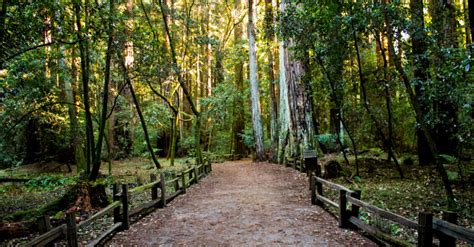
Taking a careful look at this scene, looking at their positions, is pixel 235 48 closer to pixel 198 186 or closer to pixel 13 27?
pixel 198 186

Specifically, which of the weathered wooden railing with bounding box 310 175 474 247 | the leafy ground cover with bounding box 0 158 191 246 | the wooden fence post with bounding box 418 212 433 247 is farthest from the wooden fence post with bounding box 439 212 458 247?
the leafy ground cover with bounding box 0 158 191 246

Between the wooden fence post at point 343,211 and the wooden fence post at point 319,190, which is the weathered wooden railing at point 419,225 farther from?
the wooden fence post at point 319,190

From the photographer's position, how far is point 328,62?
11.7 metres

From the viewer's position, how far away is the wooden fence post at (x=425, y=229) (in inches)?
165

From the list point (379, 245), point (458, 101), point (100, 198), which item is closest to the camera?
point (379, 245)

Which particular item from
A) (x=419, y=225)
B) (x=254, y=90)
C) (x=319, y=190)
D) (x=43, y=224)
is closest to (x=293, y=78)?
(x=254, y=90)

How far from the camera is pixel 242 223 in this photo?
7098 mm

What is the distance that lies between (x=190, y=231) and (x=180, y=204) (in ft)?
10.0

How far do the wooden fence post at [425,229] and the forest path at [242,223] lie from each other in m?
1.32

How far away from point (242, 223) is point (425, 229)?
373cm

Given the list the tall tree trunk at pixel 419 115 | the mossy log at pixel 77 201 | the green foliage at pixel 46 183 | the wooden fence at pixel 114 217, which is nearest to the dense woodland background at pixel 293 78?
the tall tree trunk at pixel 419 115

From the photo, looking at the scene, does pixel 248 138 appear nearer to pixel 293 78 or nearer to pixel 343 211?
pixel 293 78

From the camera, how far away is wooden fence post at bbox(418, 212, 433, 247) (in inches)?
165

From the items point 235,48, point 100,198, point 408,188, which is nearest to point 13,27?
point 100,198
